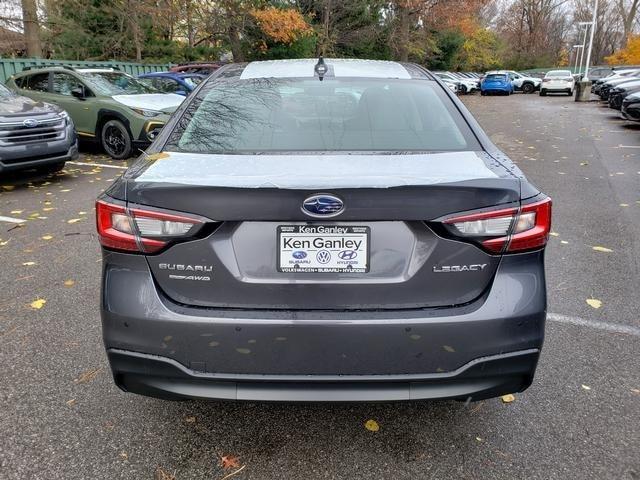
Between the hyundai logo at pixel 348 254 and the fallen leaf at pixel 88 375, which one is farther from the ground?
the hyundai logo at pixel 348 254

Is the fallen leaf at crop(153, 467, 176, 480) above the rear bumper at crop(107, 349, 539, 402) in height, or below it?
below

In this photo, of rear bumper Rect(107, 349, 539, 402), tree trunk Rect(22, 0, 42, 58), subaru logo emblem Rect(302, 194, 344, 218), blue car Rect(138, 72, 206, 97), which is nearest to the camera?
subaru logo emblem Rect(302, 194, 344, 218)

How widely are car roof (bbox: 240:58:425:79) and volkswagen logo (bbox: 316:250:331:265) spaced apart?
141 centimetres

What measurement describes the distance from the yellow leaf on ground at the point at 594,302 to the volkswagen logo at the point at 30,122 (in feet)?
23.1

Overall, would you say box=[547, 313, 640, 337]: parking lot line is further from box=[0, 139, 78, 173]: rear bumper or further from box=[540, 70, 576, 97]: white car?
box=[540, 70, 576, 97]: white car

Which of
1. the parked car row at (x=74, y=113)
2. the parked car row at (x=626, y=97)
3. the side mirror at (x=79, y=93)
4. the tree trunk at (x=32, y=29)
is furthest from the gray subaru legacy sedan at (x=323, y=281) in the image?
the tree trunk at (x=32, y=29)

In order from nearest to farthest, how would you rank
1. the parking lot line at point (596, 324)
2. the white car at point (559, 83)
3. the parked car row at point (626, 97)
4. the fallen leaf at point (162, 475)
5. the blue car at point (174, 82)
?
1. the fallen leaf at point (162, 475)
2. the parking lot line at point (596, 324)
3. the blue car at point (174, 82)
4. the parked car row at point (626, 97)
5. the white car at point (559, 83)

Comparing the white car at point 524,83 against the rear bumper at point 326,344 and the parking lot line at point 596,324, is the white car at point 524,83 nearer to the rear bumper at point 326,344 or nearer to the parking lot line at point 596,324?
the parking lot line at point 596,324

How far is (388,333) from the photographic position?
195 centimetres

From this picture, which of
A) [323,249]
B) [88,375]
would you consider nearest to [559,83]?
[88,375]

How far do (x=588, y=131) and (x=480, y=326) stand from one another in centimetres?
1516

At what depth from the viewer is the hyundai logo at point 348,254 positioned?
1958 millimetres

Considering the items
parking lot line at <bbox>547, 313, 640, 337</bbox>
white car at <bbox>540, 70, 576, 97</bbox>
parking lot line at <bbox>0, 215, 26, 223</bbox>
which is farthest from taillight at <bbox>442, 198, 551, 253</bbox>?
white car at <bbox>540, 70, 576, 97</bbox>

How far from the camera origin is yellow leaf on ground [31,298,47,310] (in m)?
3.79
